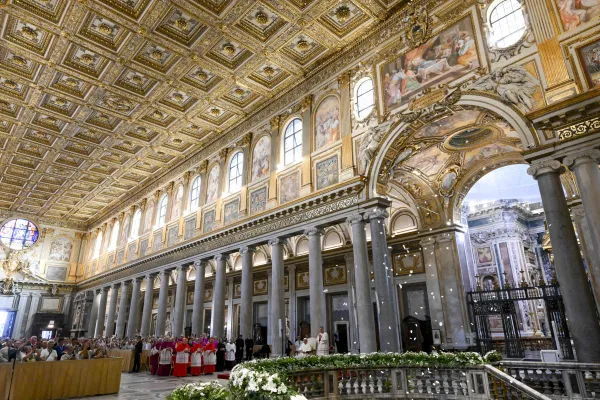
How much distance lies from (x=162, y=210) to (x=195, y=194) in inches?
171

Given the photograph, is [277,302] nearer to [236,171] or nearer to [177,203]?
[236,171]

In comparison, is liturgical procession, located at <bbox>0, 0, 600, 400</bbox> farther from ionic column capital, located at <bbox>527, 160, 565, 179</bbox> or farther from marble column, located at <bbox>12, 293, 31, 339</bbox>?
marble column, located at <bbox>12, 293, 31, 339</bbox>

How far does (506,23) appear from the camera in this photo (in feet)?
34.6

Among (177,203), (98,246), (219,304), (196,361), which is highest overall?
(177,203)

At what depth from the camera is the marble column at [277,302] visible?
46.2 feet

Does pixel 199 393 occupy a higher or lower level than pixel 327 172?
lower

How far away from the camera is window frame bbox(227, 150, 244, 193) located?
18.7 metres

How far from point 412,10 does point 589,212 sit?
8245mm

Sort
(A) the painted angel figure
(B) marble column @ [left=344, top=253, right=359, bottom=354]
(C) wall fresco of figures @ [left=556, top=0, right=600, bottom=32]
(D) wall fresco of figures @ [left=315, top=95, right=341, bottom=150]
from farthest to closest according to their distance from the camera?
(B) marble column @ [left=344, top=253, right=359, bottom=354], (D) wall fresco of figures @ [left=315, top=95, right=341, bottom=150], (A) the painted angel figure, (C) wall fresco of figures @ [left=556, top=0, right=600, bottom=32]

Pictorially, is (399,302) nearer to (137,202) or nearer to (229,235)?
(229,235)

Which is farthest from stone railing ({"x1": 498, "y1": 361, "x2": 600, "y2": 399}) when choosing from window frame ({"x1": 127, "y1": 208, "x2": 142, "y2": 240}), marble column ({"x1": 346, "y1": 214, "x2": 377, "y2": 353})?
window frame ({"x1": 127, "y1": 208, "x2": 142, "y2": 240})

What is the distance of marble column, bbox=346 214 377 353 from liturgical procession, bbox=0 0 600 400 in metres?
0.06

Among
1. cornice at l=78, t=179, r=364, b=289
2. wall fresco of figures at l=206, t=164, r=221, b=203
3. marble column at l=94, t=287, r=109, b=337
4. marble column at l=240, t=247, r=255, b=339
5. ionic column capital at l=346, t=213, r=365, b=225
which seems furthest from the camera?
marble column at l=94, t=287, r=109, b=337

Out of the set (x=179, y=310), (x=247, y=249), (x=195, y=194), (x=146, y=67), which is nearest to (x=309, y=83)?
(x=146, y=67)
